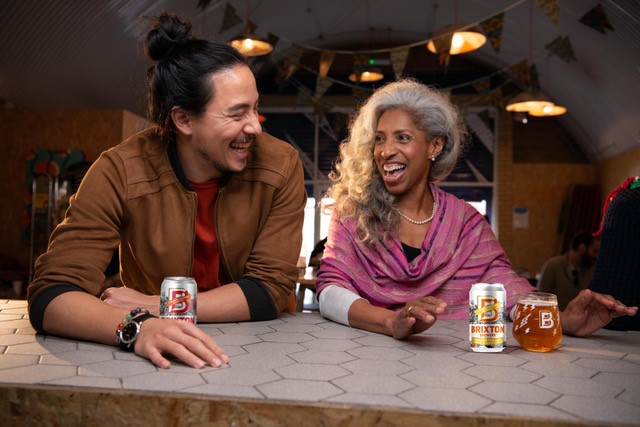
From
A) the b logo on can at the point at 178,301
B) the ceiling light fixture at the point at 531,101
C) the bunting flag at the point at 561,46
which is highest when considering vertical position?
the bunting flag at the point at 561,46

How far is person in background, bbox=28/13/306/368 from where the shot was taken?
1745 millimetres

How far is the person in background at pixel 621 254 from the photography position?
190 centimetres

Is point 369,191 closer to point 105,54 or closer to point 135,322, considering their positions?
point 135,322

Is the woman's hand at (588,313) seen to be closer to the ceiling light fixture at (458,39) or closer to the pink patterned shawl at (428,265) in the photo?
the pink patterned shawl at (428,265)

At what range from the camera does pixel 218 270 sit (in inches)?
80.4

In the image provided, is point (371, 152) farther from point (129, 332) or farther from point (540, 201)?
point (540, 201)

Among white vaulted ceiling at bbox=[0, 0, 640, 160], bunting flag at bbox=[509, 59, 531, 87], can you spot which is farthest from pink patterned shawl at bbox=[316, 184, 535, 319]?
bunting flag at bbox=[509, 59, 531, 87]

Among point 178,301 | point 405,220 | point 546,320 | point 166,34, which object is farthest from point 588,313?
point 166,34

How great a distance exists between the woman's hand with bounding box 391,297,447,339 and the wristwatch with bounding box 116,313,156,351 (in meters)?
0.58

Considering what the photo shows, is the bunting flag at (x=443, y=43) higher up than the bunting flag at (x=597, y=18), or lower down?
lower down

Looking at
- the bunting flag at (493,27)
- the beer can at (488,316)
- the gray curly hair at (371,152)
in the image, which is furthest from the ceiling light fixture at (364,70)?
the beer can at (488,316)

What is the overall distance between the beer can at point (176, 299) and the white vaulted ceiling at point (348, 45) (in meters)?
4.27

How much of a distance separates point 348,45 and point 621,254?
11552 mm

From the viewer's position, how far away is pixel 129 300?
170 cm
